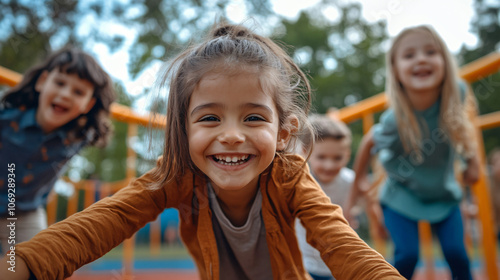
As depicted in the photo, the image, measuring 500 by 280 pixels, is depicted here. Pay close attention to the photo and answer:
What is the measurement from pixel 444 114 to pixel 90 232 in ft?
4.18

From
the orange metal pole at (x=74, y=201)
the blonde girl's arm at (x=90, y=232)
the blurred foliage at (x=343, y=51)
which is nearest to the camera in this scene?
the blonde girl's arm at (x=90, y=232)

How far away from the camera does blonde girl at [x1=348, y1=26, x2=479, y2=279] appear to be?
1.40 m

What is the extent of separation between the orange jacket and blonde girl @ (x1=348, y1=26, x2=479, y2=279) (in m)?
0.64

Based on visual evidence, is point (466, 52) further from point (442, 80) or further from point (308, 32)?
point (308, 32)

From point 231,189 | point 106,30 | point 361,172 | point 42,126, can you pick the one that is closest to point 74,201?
point 106,30

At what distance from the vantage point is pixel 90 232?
0.73m

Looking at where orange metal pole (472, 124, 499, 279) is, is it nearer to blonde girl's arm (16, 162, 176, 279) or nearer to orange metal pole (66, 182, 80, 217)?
blonde girl's arm (16, 162, 176, 279)

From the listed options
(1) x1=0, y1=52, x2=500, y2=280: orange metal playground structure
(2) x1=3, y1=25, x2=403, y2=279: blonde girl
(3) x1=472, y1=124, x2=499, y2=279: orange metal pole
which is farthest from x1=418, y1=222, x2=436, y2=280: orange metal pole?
(2) x1=3, y1=25, x2=403, y2=279: blonde girl

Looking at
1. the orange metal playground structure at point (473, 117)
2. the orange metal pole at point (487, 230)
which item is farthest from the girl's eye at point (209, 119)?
the orange metal pole at point (487, 230)

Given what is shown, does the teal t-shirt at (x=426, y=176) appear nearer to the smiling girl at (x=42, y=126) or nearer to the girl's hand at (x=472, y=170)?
the girl's hand at (x=472, y=170)

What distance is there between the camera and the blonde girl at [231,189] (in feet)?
2.37

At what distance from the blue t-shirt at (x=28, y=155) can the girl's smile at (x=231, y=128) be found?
2.34 feet

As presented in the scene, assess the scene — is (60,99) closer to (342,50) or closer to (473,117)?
(473,117)

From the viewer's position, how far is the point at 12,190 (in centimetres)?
126
